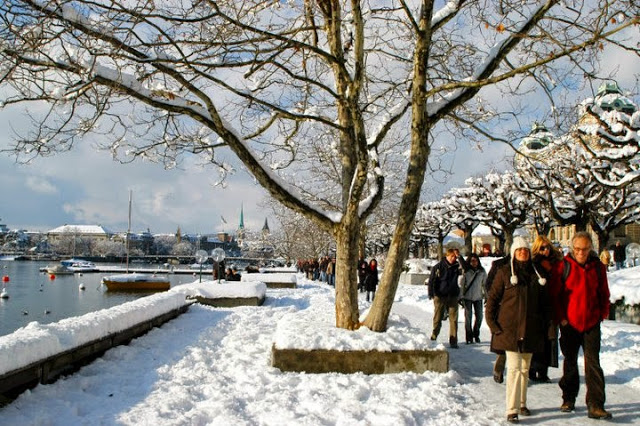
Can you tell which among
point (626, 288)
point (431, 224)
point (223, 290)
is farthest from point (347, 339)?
point (431, 224)

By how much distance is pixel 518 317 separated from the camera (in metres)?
Result: 5.75

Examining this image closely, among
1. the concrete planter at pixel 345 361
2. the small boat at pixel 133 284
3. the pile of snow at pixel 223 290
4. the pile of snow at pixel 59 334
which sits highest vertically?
the pile of snow at pixel 59 334

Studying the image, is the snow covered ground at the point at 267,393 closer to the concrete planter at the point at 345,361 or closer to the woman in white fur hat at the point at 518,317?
the concrete planter at the point at 345,361

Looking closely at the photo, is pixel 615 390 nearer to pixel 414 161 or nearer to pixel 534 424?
pixel 534 424

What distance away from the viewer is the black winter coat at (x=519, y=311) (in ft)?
18.7

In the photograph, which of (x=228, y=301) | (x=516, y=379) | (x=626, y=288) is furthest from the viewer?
(x=228, y=301)

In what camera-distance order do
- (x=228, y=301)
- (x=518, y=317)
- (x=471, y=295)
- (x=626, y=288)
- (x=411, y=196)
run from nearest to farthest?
(x=518, y=317)
(x=411, y=196)
(x=471, y=295)
(x=626, y=288)
(x=228, y=301)

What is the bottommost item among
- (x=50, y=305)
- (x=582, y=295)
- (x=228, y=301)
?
(x=50, y=305)

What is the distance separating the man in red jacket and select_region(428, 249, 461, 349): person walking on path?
13.4 ft

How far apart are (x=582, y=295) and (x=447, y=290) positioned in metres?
4.52

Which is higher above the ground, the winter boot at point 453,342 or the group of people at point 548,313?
the group of people at point 548,313

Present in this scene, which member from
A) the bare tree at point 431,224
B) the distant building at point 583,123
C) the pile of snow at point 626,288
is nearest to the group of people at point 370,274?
the distant building at point 583,123

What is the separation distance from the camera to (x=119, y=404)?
5.70 metres

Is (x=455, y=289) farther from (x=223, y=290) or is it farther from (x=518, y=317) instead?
(x=223, y=290)
